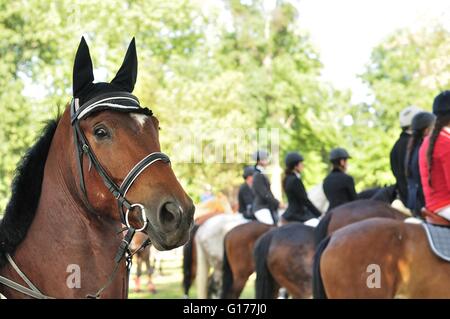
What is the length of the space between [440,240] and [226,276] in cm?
690

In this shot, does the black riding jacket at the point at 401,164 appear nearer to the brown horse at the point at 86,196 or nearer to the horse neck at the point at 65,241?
the brown horse at the point at 86,196

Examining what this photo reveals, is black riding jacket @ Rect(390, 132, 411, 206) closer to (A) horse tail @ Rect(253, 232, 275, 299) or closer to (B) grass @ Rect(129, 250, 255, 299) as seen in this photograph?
(A) horse tail @ Rect(253, 232, 275, 299)

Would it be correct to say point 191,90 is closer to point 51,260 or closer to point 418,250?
point 418,250

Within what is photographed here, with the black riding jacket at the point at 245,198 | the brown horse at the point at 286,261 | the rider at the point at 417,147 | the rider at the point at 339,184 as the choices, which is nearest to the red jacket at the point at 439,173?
the rider at the point at 417,147

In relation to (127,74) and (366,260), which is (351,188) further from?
(127,74)

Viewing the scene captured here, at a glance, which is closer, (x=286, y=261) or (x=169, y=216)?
(x=169, y=216)

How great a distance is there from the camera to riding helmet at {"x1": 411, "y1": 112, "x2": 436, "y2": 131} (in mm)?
7441

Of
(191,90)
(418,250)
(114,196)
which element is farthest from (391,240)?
(191,90)

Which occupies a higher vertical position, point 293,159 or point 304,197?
point 293,159

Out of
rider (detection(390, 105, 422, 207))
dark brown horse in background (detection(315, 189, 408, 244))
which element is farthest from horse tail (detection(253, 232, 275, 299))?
rider (detection(390, 105, 422, 207))

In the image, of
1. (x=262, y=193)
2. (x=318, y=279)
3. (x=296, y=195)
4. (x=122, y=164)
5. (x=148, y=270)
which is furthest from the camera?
(x=148, y=270)

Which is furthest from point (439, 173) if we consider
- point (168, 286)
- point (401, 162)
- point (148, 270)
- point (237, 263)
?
point (168, 286)

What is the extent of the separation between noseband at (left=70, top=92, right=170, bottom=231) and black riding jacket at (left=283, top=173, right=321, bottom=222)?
24.9 feet

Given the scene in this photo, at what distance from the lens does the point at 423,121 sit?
745cm
